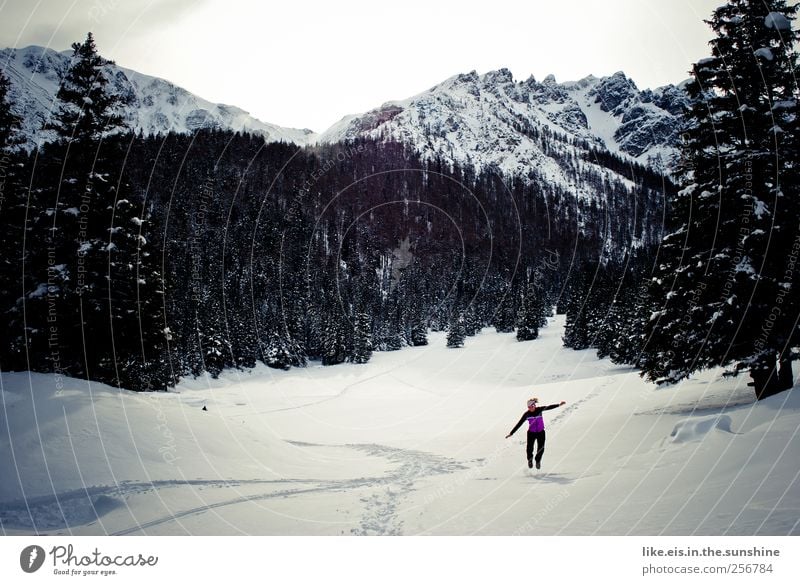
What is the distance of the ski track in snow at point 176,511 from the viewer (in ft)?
20.5

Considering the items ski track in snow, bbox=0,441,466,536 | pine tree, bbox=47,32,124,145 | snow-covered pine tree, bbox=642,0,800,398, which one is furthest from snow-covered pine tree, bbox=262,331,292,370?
snow-covered pine tree, bbox=642,0,800,398

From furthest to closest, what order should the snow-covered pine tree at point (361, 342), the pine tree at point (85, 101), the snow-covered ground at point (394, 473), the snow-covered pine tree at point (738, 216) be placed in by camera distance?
the snow-covered pine tree at point (361, 342)
the pine tree at point (85, 101)
the snow-covered pine tree at point (738, 216)
the snow-covered ground at point (394, 473)

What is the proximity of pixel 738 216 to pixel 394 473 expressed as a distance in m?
11.8

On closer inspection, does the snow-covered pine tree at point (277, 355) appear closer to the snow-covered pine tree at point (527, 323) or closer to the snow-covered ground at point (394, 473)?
the snow-covered pine tree at point (527, 323)

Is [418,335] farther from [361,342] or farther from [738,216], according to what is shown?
[738,216]

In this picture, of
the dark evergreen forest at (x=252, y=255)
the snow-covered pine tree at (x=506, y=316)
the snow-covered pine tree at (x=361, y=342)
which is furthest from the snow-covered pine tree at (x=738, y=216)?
the snow-covered pine tree at (x=506, y=316)

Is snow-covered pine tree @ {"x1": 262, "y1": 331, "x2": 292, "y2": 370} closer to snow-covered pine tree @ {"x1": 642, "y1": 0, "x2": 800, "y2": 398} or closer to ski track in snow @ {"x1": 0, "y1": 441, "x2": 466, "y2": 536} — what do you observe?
ski track in snow @ {"x1": 0, "y1": 441, "x2": 466, "y2": 536}

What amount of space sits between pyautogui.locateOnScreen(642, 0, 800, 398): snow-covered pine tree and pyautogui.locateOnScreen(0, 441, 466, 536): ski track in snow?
9.05 metres

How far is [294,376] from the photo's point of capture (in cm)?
5303

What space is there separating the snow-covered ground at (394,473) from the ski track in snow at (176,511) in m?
0.03

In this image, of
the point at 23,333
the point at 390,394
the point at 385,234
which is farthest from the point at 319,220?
the point at 23,333

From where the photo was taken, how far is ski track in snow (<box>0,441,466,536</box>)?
246 inches

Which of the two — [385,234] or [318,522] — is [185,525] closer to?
[318,522]

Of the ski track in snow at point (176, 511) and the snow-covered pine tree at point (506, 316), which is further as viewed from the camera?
the snow-covered pine tree at point (506, 316)
